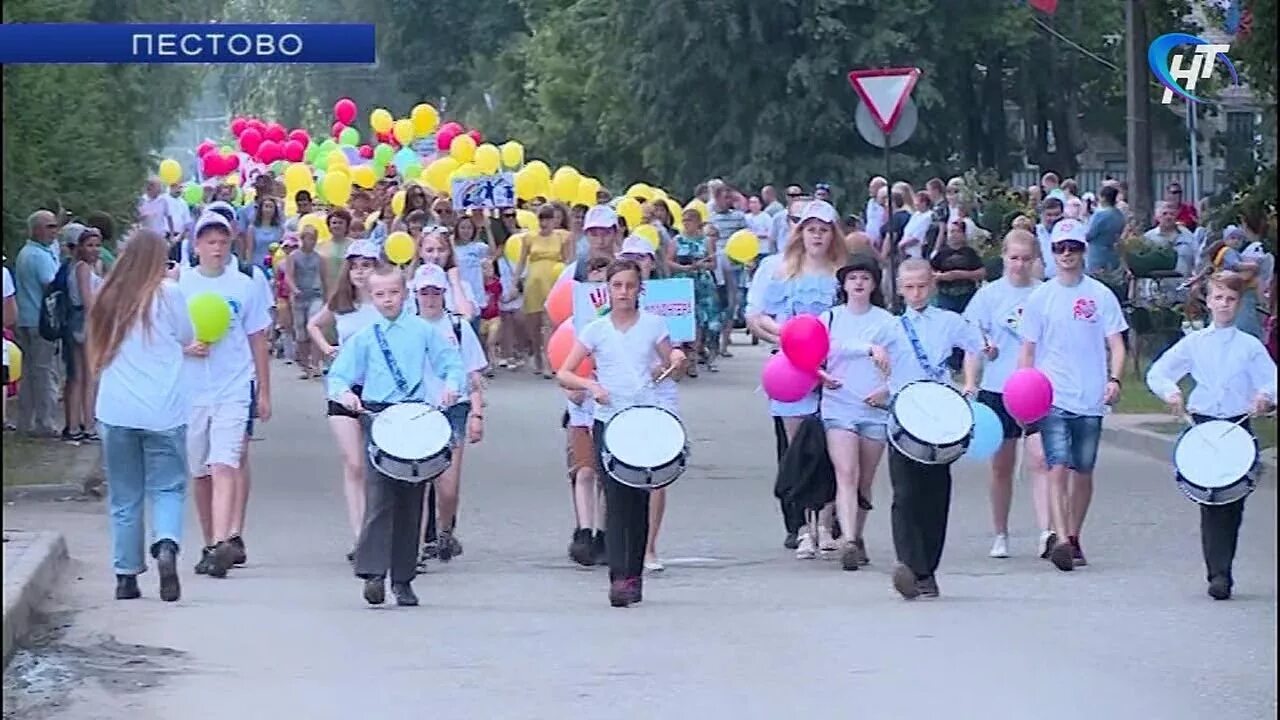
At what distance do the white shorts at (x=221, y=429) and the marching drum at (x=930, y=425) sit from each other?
3.19 meters

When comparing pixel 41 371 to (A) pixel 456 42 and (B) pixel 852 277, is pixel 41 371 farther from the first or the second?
(A) pixel 456 42

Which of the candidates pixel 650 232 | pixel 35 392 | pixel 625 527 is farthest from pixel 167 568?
pixel 650 232

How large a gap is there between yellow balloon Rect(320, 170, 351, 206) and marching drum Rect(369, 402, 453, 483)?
2178 cm

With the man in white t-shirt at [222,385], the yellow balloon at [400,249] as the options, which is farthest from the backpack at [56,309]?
the man in white t-shirt at [222,385]

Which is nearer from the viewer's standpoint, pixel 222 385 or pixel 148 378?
pixel 148 378

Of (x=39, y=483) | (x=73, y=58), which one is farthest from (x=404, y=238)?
(x=73, y=58)

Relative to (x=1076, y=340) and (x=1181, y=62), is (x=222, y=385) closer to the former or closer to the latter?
(x=1076, y=340)

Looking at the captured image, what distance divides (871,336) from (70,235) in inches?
356

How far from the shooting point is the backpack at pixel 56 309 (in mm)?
19438

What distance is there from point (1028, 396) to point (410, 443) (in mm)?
3082

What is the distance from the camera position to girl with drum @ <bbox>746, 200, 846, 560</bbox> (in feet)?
45.0

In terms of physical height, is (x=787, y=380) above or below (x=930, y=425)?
above

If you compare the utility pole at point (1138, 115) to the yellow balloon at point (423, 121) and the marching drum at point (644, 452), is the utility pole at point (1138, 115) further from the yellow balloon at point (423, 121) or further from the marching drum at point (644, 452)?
the marching drum at point (644, 452)
